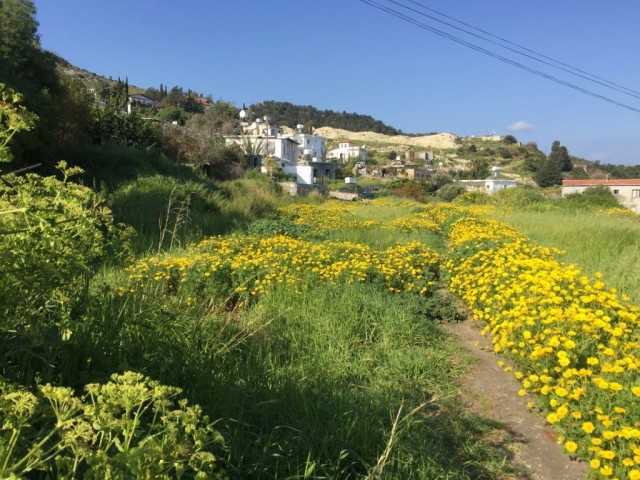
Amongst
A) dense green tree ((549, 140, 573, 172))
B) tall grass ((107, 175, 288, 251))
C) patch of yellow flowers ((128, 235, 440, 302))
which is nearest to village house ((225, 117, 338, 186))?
tall grass ((107, 175, 288, 251))

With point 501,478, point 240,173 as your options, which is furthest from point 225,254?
point 240,173

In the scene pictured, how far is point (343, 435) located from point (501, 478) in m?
1.08

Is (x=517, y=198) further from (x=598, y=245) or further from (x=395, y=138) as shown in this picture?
(x=395, y=138)

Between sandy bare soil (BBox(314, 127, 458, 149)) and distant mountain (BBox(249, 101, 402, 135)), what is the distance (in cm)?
756

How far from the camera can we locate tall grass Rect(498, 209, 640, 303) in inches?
265

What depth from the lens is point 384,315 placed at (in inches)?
204

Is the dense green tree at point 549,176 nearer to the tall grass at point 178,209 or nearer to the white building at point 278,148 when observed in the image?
the white building at point 278,148

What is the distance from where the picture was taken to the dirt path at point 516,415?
10.1 ft

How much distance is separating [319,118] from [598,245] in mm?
173544

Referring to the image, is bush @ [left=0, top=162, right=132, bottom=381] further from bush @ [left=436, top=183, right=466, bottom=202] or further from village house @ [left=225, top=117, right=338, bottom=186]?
bush @ [left=436, top=183, right=466, bottom=202]

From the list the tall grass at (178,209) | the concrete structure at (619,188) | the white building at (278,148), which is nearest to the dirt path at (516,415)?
the tall grass at (178,209)

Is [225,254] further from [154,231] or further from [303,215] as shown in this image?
[303,215]

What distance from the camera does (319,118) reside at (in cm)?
17712

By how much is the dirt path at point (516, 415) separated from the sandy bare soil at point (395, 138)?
484 ft
